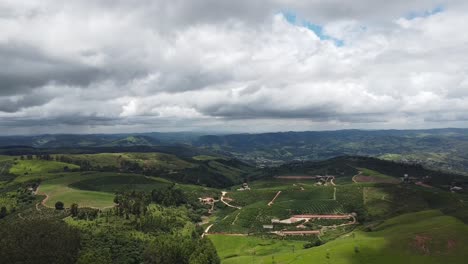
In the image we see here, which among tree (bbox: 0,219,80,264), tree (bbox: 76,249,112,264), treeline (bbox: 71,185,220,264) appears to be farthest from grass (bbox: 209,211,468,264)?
tree (bbox: 0,219,80,264)

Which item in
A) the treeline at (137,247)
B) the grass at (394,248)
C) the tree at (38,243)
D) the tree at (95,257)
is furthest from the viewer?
the treeline at (137,247)

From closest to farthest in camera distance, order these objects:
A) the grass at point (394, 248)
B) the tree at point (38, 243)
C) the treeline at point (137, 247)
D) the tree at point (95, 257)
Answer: the grass at point (394, 248) → the tree at point (38, 243) → the tree at point (95, 257) → the treeline at point (137, 247)

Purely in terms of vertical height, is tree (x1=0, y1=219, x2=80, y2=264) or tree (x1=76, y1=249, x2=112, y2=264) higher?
tree (x1=0, y1=219, x2=80, y2=264)

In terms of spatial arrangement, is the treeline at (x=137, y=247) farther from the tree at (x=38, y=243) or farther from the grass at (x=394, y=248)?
the grass at (x=394, y=248)

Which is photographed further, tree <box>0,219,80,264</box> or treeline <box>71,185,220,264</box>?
treeline <box>71,185,220,264</box>

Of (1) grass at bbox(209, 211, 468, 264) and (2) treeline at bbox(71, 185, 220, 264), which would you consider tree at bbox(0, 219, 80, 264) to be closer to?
(2) treeline at bbox(71, 185, 220, 264)

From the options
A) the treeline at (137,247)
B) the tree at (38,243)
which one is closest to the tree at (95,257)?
the treeline at (137,247)

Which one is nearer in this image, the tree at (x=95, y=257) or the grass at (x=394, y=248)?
the grass at (x=394, y=248)

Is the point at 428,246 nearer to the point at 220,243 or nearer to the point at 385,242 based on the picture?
the point at 385,242
